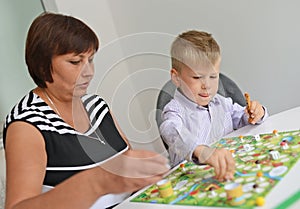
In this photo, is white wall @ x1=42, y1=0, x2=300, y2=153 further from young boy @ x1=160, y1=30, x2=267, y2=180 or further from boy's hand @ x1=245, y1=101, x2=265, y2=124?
boy's hand @ x1=245, y1=101, x2=265, y2=124

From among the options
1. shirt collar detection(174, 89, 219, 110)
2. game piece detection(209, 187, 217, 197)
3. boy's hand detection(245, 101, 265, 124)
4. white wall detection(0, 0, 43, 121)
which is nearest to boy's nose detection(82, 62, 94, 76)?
shirt collar detection(174, 89, 219, 110)

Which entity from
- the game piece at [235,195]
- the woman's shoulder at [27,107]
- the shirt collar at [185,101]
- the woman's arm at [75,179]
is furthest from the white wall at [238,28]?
the game piece at [235,195]

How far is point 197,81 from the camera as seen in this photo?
3.22 ft

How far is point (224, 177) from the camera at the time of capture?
79 centimetres

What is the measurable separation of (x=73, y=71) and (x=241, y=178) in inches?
18.3

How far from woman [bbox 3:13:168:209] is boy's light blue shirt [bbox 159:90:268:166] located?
4.9 inches

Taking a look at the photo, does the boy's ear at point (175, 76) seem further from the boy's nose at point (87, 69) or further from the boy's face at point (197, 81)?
the boy's nose at point (87, 69)

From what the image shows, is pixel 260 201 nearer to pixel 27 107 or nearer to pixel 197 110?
pixel 197 110

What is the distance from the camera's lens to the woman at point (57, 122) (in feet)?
2.84

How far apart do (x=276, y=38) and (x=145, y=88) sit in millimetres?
909

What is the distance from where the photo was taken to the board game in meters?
0.70

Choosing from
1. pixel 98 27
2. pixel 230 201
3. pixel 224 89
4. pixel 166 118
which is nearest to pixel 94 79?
pixel 166 118

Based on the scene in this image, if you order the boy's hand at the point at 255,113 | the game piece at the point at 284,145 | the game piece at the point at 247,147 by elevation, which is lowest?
the boy's hand at the point at 255,113

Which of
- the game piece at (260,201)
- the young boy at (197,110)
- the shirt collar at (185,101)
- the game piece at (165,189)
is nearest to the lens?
the game piece at (260,201)
